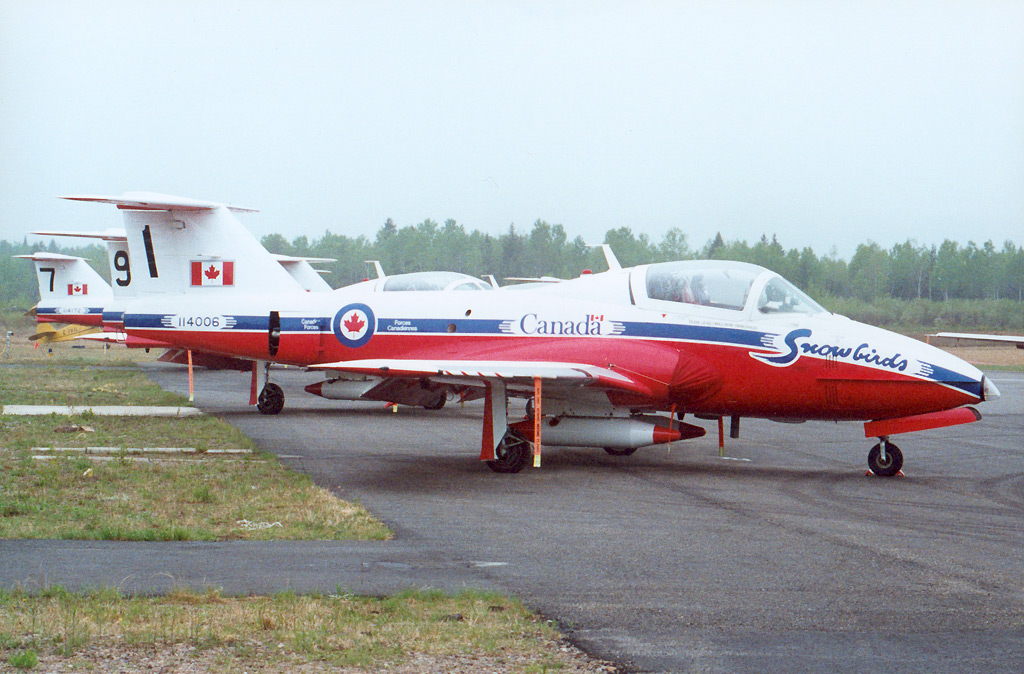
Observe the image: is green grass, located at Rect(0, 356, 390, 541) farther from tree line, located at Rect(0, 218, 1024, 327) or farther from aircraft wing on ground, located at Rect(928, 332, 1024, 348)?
tree line, located at Rect(0, 218, 1024, 327)

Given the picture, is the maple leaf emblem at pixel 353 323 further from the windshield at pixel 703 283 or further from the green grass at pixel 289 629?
the green grass at pixel 289 629

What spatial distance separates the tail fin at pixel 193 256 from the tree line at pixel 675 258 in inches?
877

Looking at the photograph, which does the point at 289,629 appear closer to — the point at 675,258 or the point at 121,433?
the point at 121,433

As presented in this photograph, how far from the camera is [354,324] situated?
13.8 m

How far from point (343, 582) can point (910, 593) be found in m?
3.71

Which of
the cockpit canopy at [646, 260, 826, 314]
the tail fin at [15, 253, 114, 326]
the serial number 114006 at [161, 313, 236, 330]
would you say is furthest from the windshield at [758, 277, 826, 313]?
the tail fin at [15, 253, 114, 326]

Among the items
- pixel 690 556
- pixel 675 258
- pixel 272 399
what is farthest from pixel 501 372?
pixel 675 258

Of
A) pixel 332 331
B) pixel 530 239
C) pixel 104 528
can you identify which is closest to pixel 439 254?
pixel 530 239

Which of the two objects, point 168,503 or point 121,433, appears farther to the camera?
point 121,433

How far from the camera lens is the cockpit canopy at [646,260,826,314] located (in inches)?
460

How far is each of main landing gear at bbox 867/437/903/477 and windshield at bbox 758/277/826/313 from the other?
1.79 metres

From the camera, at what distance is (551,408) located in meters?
12.2

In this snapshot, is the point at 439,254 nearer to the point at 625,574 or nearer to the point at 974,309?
the point at 974,309

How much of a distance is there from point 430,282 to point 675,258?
33299 millimetres
